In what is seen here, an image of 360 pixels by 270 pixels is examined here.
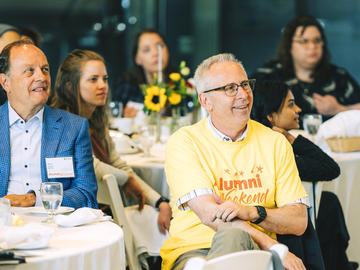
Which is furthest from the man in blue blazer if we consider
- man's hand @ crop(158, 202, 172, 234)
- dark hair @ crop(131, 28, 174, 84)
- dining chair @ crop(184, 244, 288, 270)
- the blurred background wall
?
the blurred background wall

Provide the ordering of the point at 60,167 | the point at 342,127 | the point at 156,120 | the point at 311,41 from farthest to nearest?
the point at 311,41 < the point at 156,120 < the point at 342,127 < the point at 60,167

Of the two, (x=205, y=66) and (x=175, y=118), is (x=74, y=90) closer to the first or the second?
(x=175, y=118)

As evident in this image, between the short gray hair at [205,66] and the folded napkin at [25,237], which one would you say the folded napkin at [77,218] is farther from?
the short gray hair at [205,66]

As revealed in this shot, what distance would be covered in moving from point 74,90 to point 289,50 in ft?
Result: 9.64

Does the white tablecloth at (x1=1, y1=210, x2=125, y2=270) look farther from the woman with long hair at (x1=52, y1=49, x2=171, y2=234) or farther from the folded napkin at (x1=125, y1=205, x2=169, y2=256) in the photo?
the woman with long hair at (x1=52, y1=49, x2=171, y2=234)

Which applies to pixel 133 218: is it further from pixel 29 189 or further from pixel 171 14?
pixel 171 14

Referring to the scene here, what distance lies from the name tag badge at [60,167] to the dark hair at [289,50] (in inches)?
143

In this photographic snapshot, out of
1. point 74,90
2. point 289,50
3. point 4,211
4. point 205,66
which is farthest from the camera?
point 289,50

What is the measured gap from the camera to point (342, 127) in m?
4.47

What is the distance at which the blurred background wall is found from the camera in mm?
7699

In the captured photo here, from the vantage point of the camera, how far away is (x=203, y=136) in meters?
2.74

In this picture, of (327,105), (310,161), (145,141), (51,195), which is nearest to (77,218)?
(51,195)

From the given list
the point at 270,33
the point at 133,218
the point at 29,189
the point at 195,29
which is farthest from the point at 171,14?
the point at 29,189

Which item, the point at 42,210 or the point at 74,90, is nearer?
the point at 42,210
